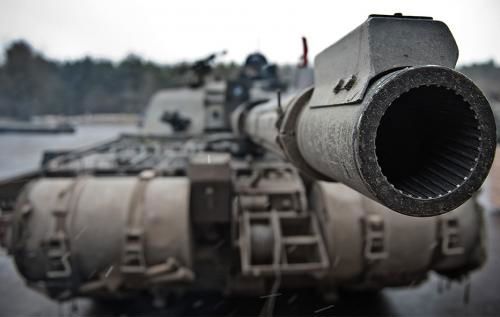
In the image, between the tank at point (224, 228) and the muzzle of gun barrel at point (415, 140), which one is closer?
the muzzle of gun barrel at point (415, 140)

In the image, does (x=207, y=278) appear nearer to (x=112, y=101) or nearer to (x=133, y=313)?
(x=133, y=313)

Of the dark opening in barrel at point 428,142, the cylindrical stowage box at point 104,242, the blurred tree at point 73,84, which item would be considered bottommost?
the cylindrical stowage box at point 104,242

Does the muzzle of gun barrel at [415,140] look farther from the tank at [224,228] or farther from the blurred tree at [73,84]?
the blurred tree at [73,84]

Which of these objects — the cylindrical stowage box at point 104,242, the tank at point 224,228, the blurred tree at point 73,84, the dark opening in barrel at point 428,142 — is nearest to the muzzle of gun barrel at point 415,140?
the dark opening in barrel at point 428,142

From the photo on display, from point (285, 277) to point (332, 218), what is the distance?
755mm

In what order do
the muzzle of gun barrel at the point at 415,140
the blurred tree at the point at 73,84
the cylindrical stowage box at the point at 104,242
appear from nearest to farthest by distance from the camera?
the muzzle of gun barrel at the point at 415,140
the cylindrical stowage box at the point at 104,242
the blurred tree at the point at 73,84

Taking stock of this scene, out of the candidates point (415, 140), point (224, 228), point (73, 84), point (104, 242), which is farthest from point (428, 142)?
point (73, 84)

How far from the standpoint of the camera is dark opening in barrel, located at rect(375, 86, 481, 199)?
1.13 metres

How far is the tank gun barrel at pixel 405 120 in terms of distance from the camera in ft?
3.50

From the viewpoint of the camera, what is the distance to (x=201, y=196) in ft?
11.2

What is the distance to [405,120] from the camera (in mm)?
1289

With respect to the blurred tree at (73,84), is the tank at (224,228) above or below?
below

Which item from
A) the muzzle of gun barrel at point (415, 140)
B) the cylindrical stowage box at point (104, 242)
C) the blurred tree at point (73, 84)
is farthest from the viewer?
the blurred tree at point (73, 84)

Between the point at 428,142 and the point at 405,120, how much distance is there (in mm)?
114
